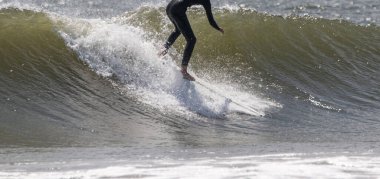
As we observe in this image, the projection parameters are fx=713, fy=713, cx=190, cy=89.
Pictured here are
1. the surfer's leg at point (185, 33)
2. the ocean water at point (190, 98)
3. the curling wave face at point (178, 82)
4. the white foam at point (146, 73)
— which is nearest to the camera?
the ocean water at point (190, 98)

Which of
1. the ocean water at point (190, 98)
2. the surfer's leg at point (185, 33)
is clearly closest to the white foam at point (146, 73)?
the ocean water at point (190, 98)

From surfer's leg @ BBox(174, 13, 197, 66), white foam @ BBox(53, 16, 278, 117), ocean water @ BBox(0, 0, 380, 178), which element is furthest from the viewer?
surfer's leg @ BBox(174, 13, 197, 66)

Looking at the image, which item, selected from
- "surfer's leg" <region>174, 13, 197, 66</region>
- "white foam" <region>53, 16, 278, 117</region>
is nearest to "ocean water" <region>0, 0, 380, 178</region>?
"white foam" <region>53, 16, 278, 117</region>

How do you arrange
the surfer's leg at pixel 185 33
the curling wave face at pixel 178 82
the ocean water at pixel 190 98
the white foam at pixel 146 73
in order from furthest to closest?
the surfer's leg at pixel 185 33 < the white foam at pixel 146 73 < the curling wave face at pixel 178 82 < the ocean water at pixel 190 98

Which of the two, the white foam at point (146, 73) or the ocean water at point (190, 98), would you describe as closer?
the ocean water at point (190, 98)

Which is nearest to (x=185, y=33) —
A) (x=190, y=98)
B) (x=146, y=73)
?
(x=146, y=73)

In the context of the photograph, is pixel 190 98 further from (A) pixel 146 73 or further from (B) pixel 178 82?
(A) pixel 146 73

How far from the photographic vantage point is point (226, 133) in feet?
30.3

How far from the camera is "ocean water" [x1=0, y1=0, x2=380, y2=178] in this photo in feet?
22.6

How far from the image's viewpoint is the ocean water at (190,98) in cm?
688

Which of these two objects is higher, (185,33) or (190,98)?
(185,33)

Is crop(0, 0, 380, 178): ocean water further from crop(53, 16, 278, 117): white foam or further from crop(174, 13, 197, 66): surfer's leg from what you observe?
crop(174, 13, 197, 66): surfer's leg

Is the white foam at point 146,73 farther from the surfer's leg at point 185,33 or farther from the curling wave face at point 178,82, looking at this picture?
the surfer's leg at point 185,33

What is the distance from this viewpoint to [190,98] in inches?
409
